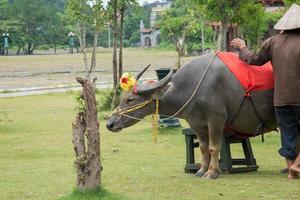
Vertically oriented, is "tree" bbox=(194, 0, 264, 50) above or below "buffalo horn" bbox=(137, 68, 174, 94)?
above

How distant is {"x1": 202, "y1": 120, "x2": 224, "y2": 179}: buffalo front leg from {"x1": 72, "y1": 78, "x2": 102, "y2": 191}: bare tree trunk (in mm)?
1996

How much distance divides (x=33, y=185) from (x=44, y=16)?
Result: 93442mm

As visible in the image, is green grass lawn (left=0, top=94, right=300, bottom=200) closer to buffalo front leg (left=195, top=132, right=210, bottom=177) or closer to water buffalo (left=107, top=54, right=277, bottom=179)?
buffalo front leg (left=195, top=132, right=210, bottom=177)

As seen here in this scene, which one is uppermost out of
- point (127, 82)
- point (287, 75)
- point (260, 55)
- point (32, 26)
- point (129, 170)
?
point (32, 26)

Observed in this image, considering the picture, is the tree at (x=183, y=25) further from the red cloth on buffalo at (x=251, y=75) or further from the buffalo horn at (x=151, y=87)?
the buffalo horn at (x=151, y=87)

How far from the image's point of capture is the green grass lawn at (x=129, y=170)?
296 inches

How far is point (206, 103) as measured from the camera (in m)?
8.41

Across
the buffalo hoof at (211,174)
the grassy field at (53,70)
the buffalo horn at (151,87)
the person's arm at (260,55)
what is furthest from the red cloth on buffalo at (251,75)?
the grassy field at (53,70)

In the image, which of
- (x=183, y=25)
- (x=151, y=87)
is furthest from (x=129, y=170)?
(x=183, y=25)

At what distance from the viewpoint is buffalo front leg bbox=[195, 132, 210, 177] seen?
870cm

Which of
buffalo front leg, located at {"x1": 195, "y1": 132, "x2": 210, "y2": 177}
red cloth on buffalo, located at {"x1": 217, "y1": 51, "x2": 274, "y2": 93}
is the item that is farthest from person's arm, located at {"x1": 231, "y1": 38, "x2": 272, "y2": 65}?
buffalo front leg, located at {"x1": 195, "y1": 132, "x2": 210, "y2": 177}

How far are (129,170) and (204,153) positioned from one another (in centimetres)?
115

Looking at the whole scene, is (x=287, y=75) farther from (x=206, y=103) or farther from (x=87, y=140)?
(x=87, y=140)

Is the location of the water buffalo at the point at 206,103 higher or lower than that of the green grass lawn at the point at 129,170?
higher
